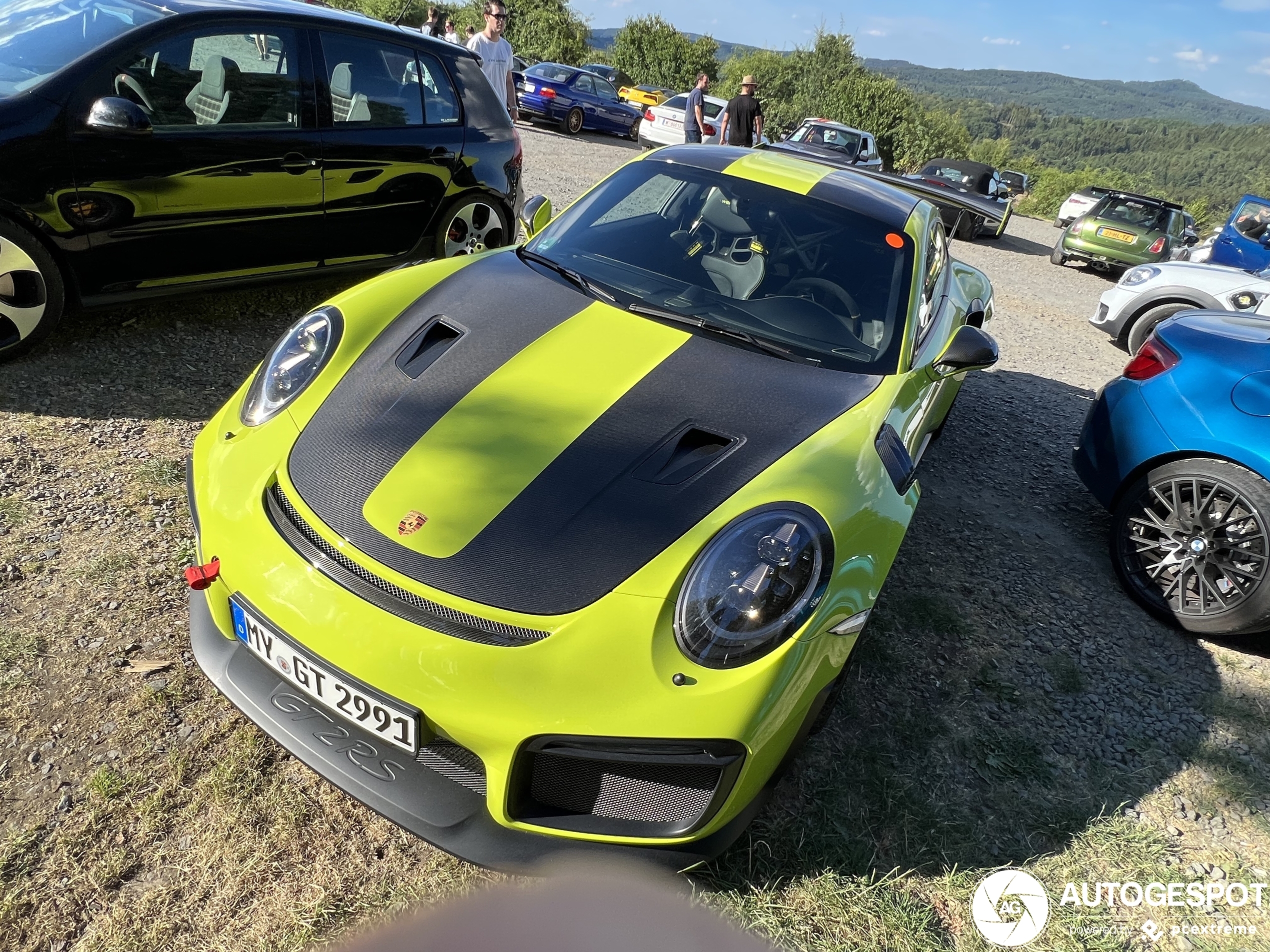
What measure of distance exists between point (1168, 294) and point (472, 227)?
620 cm

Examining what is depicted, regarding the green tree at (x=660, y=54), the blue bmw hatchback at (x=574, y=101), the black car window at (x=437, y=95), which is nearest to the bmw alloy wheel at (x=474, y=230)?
the black car window at (x=437, y=95)

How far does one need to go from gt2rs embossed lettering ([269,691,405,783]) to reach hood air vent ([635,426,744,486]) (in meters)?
0.84

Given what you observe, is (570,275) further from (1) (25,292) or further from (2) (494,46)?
(2) (494,46)

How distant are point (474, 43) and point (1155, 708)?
7.51 metres

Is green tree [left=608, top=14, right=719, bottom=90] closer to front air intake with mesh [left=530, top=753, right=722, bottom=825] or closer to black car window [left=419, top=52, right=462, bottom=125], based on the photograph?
black car window [left=419, top=52, right=462, bottom=125]

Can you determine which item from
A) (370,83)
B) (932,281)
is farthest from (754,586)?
(370,83)

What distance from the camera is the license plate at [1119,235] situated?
14.0 metres

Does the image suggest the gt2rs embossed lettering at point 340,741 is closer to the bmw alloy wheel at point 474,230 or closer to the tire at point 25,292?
the tire at point 25,292

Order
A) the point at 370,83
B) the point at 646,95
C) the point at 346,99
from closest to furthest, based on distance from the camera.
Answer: the point at 346,99 < the point at 370,83 < the point at 646,95

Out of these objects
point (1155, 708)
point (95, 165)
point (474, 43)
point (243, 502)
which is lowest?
point (1155, 708)

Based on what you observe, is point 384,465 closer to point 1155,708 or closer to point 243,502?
point 243,502

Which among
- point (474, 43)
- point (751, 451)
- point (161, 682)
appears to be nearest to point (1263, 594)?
point (751, 451)

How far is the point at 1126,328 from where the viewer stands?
7.99m

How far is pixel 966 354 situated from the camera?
285 centimetres
